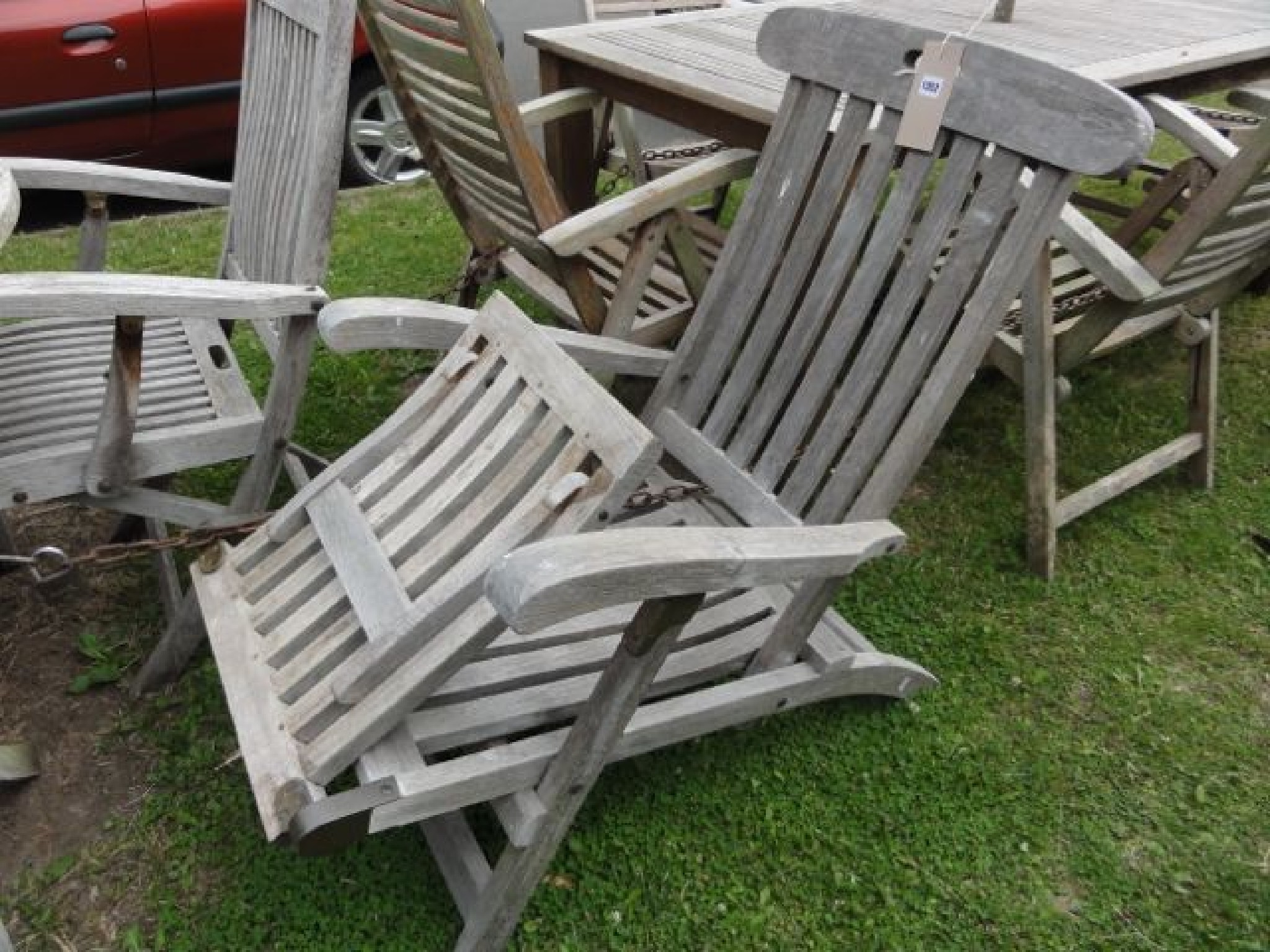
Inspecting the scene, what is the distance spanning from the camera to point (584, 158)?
3.58m

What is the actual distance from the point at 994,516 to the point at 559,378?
1.60m

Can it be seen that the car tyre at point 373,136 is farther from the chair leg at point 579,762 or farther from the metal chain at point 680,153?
the chair leg at point 579,762

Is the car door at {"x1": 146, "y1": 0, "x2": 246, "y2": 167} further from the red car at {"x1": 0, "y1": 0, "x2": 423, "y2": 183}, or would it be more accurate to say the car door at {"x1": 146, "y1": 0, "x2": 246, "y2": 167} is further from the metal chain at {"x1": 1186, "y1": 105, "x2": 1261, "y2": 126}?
the metal chain at {"x1": 1186, "y1": 105, "x2": 1261, "y2": 126}

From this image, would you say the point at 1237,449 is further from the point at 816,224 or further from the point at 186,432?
the point at 186,432

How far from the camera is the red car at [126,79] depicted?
4.54 metres

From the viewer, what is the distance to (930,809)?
215 centimetres

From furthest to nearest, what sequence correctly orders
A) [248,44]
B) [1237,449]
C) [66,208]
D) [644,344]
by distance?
1. [66,208]
2. [1237,449]
3. [644,344]
4. [248,44]

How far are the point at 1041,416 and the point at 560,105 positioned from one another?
1.70 meters

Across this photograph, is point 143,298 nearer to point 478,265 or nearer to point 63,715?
point 63,715

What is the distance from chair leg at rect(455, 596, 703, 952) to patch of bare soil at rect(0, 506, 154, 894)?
833 mm

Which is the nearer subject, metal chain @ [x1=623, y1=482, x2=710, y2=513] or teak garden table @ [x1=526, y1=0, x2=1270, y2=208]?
metal chain @ [x1=623, y1=482, x2=710, y2=513]

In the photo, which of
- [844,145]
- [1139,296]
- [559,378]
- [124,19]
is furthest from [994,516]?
[124,19]

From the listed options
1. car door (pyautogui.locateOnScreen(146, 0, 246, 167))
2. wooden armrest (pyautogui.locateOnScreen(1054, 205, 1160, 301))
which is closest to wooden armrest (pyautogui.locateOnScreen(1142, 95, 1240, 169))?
wooden armrest (pyautogui.locateOnScreen(1054, 205, 1160, 301))

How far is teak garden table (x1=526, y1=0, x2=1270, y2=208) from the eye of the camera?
2.82 m
